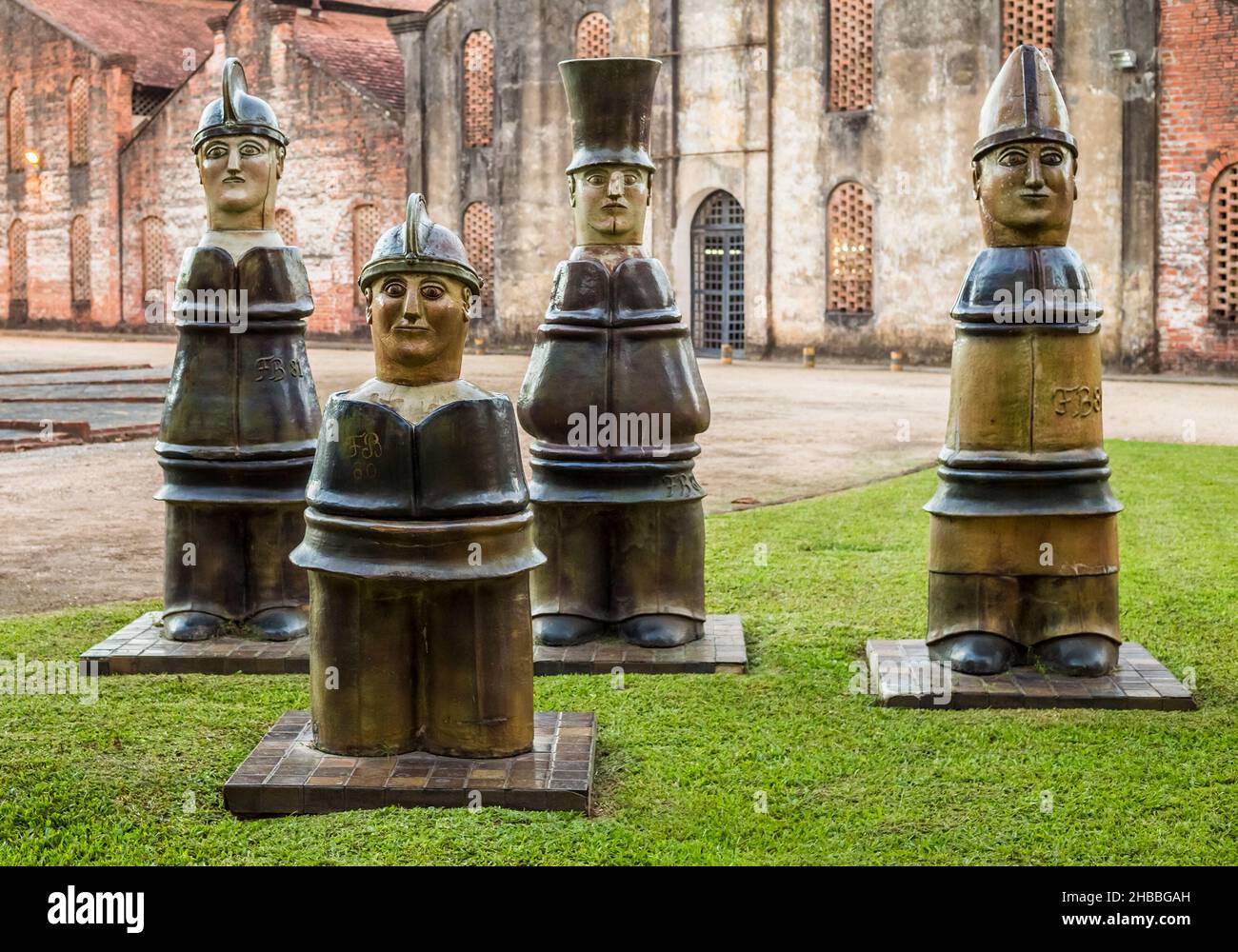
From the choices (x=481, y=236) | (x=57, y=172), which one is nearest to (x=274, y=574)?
(x=481, y=236)

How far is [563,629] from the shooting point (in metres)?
6.21

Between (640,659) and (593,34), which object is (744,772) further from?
(593,34)

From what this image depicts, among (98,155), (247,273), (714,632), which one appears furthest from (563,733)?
(98,155)

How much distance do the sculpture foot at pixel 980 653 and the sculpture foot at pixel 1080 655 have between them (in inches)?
5.1

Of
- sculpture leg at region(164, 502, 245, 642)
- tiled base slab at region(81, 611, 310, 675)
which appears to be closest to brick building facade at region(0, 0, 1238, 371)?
sculpture leg at region(164, 502, 245, 642)

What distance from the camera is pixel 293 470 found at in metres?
6.20

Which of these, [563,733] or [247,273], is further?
[247,273]

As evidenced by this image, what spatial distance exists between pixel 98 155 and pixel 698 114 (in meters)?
16.2

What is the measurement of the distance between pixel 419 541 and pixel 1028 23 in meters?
20.5

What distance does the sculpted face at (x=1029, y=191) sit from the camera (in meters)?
5.56

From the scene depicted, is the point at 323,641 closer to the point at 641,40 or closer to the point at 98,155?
the point at 641,40

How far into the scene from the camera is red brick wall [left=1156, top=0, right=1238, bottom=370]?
21.2 metres

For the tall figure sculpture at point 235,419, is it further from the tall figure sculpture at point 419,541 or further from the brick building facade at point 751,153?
the brick building facade at point 751,153
